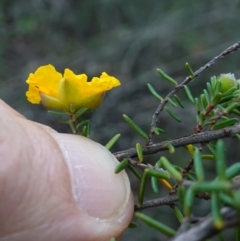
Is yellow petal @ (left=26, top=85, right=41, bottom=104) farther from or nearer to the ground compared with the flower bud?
nearer to the ground

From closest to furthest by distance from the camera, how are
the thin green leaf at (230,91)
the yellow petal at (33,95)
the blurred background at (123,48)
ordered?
the thin green leaf at (230,91) < the yellow petal at (33,95) < the blurred background at (123,48)

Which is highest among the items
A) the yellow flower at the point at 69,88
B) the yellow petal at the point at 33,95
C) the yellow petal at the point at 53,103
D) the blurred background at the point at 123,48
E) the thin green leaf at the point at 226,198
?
the thin green leaf at the point at 226,198

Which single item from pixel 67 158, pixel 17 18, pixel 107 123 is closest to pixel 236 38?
pixel 107 123

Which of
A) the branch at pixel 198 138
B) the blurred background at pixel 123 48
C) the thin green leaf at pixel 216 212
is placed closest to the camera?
the thin green leaf at pixel 216 212

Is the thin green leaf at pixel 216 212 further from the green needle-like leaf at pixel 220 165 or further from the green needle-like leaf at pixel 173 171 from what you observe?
the green needle-like leaf at pixel 173 171

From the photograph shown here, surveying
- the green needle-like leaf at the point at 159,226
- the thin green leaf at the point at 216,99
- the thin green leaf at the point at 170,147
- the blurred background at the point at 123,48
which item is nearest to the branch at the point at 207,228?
the green needle-like leaf at the point at 159,226

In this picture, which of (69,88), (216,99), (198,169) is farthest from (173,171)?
(69,88)

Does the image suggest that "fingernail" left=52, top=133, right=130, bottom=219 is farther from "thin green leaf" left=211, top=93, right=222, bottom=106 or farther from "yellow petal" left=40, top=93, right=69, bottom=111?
"thin green leaf" left=211, top=93, right=222, bottom=106

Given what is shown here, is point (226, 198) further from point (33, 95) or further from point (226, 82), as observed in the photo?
point (33, 95)

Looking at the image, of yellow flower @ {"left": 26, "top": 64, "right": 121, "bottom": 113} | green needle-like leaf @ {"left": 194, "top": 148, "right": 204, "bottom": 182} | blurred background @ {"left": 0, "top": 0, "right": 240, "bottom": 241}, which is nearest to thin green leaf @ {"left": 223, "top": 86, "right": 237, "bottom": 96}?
yellow flower @ {"left": 26, "top": 64, "right": 121, "bottom": 113}
